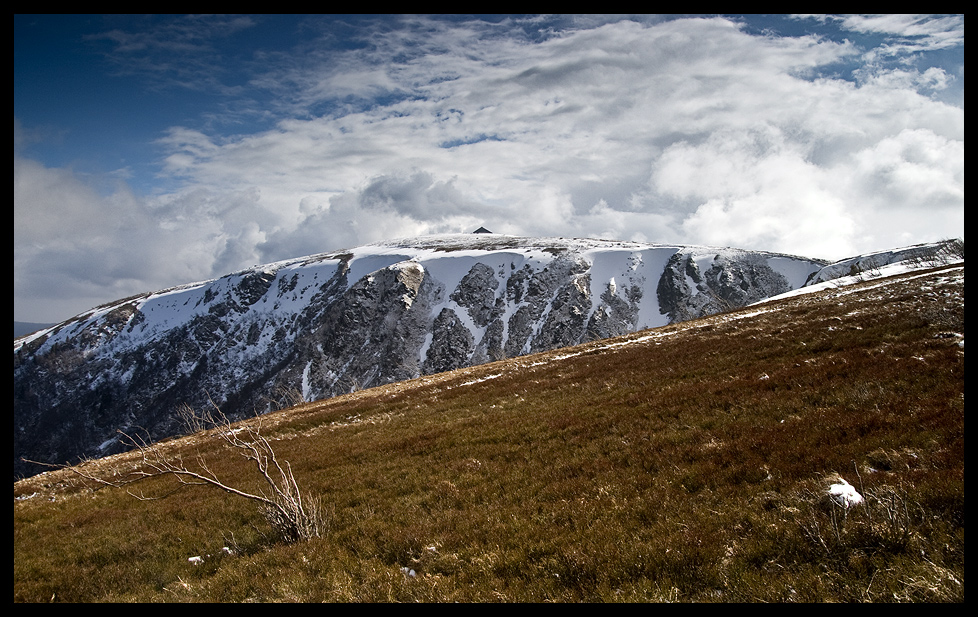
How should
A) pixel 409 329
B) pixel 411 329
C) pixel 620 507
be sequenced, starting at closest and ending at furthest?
pixel 620 507
pixel 411 329
pixel 409 329

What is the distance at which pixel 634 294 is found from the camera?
172 m

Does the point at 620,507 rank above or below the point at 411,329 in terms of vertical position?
above

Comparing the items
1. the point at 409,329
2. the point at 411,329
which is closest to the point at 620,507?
the point at 411,329

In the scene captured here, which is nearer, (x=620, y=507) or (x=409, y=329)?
(x=620, y=507)

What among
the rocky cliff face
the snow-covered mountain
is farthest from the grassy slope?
the snow-covered mountain

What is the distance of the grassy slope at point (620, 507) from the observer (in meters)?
5.59

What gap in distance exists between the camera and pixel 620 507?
8031mm

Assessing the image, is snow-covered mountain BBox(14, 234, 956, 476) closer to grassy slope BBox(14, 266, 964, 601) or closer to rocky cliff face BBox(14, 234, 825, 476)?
rocky cliff face BBox(14, 234, 825, 476)

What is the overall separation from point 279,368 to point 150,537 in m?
186

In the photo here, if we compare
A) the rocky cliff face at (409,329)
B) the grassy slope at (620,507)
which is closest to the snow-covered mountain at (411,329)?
the rocky cliff face at (409,329)

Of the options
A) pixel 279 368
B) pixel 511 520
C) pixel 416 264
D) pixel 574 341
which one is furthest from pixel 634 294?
pixel 511 520

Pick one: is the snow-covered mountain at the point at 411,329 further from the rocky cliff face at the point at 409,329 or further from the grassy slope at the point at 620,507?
the grassy slope at the point at 620,507

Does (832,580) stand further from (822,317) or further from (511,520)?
(822,317)

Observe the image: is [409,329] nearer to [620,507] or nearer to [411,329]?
[411,329]
